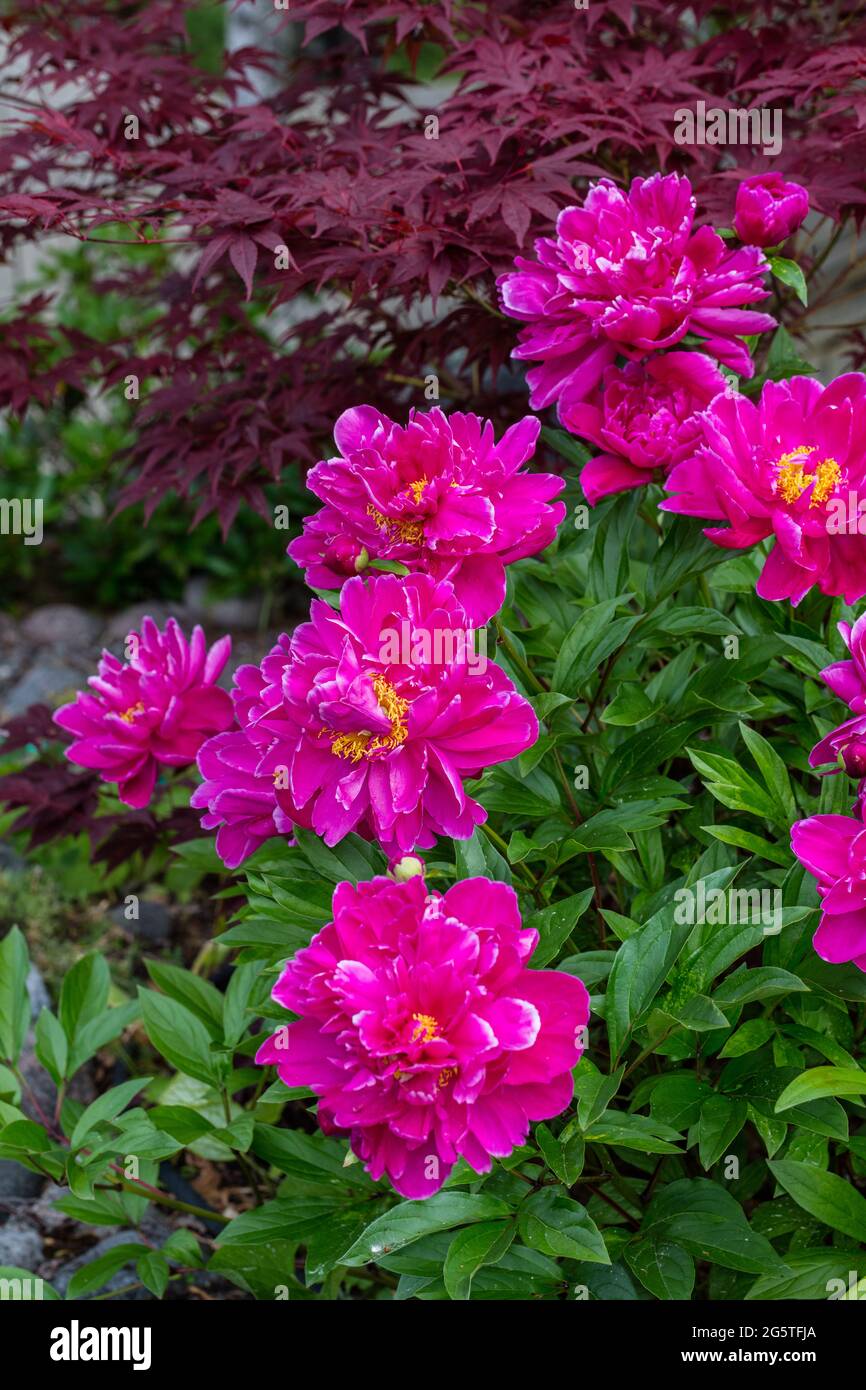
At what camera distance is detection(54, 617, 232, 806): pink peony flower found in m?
1.70

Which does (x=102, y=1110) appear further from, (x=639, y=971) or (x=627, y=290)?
(x=627, y=290)

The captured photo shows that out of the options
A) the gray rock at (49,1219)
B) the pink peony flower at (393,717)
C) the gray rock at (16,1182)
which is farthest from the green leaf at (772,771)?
the gray rock at (16,1182)

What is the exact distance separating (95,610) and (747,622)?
3.05 m

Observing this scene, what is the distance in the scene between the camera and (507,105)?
1.99 m

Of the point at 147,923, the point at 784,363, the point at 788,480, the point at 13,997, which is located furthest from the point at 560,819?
the point at 147,923

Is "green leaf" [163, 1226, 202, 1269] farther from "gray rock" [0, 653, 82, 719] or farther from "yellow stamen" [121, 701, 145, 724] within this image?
"gray rock" [0, 653, 82, 719]

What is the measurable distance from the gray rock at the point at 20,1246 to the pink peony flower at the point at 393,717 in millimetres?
1242

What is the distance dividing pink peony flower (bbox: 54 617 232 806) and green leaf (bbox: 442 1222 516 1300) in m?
0.65

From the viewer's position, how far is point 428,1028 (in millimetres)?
Result: 1087

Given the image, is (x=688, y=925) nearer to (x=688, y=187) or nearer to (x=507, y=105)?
(x=688, y=187)

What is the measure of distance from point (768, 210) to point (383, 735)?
2.72 ft

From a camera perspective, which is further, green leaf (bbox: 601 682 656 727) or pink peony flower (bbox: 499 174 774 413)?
green leaf (bbox: 601 682 656 727)

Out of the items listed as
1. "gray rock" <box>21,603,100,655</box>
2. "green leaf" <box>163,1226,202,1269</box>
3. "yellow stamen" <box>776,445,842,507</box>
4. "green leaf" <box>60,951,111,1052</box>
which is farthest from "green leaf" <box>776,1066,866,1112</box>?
"gray rock" <box>21,603,100,655</box>

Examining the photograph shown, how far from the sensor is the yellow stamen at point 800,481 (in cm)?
137
